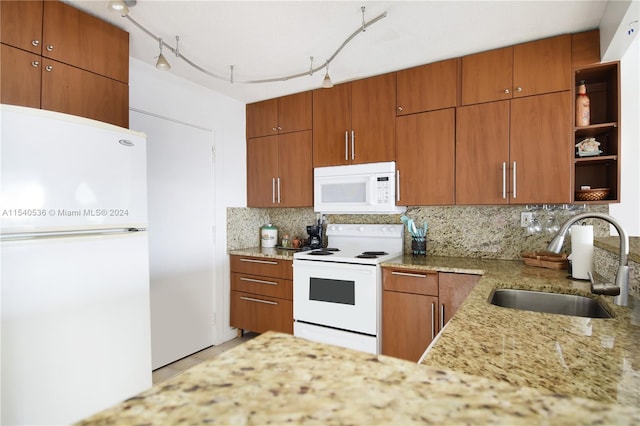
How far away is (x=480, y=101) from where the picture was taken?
2480 millimetres

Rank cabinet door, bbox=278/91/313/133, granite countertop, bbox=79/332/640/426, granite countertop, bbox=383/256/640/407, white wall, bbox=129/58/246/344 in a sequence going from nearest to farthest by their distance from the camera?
granite countertop, bbox=79/332/640/426, granite countertop, bbox=383/256/640/407, white wall, bbox=129/58/246/344, cabinet door, bbox=278/91/313/133

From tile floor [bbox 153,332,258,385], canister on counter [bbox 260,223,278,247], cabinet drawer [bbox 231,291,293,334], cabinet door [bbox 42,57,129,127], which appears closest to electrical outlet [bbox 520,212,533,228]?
cabinet drawer [bbox 231,291,293,334]

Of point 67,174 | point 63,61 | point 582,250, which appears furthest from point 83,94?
point 582,250

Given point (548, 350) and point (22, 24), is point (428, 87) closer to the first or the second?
point (548, 350)

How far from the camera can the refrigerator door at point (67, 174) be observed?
4.38ft

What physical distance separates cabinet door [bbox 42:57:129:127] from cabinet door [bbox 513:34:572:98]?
261 centimetres

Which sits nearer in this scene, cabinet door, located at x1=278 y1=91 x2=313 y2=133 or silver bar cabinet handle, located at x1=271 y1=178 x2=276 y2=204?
cabinet door, located at x1=278 y1=91 x2=313 y2=133

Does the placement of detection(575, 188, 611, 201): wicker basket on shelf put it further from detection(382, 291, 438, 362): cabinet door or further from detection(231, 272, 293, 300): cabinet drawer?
detection(231, 272, 293, 300): cabinet drawer

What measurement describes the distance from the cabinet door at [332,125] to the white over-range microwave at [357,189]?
113mm

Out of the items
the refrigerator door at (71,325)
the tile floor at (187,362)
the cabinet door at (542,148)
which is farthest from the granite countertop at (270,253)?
the cabinet door at (542,148)

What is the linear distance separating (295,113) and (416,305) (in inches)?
80.8

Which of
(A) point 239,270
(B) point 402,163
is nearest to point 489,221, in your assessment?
(B) point 402,163

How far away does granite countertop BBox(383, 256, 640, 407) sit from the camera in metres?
0.69

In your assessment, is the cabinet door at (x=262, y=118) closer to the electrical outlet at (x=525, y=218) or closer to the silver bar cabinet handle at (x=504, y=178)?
the silver bar cabinet handle at (x=504, y=178)
